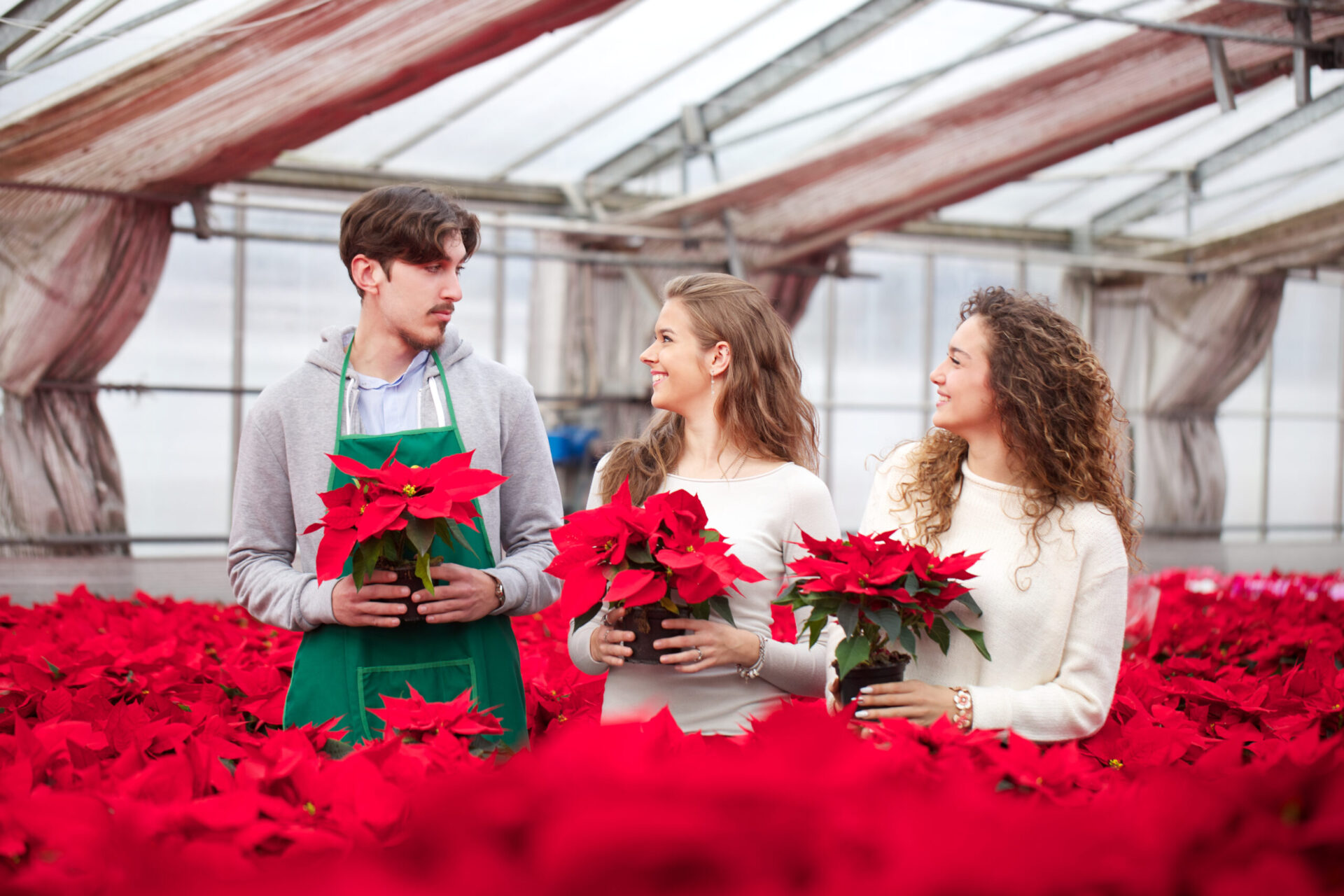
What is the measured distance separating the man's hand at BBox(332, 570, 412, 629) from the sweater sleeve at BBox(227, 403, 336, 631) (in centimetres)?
12

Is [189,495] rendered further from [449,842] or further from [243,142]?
[449,842]

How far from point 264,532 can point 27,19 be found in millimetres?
3381

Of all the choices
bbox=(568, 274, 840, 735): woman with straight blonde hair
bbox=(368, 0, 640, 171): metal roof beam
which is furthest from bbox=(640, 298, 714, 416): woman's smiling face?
bbox=(368, 0, 640, 171): metal roof beam

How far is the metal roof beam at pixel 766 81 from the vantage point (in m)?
6.29

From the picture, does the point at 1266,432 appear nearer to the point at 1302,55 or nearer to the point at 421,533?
the point at 1302,55

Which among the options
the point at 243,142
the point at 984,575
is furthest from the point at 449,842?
the point at 243,142

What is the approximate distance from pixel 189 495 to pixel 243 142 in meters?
3.06

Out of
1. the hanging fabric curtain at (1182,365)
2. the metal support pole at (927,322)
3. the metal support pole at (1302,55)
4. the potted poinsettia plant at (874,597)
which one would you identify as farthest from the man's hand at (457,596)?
the hanging fabric curtain at (1182,365)

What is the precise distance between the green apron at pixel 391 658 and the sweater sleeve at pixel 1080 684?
2.47ft

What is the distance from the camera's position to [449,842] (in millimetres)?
631

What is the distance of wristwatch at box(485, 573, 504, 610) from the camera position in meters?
1.72

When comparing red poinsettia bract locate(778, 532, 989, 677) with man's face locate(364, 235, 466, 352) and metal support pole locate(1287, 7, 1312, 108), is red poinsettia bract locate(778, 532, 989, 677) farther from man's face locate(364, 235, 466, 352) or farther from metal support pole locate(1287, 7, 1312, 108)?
metal support pole locate(1287, 7, 1312, 108)

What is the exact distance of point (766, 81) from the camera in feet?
22.6

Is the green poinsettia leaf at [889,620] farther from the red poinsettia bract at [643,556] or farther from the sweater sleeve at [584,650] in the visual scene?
the sweater sleeve at [584,650]
